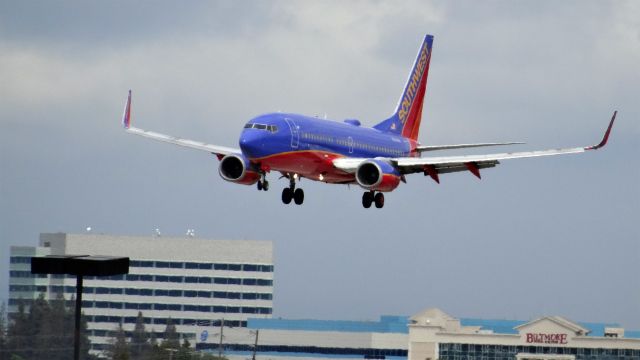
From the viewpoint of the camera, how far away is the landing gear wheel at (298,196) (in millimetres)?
101938

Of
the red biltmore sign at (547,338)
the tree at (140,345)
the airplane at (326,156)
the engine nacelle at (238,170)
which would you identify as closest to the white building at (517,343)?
the red biltmore sign at (547,338)

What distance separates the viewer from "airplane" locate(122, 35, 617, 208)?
95.1 metres

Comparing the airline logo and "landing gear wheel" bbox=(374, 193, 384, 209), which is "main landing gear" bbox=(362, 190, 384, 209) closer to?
"landing gear wheel" bbox=(374, 193, 384, 209)

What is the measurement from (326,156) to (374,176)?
342 centimetres

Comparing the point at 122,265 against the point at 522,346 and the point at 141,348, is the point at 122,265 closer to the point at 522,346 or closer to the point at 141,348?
the point at 141,348

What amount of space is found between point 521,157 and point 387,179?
991 centimetres

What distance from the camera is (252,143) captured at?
93.7m

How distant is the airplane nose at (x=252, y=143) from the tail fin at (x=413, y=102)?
22496mm

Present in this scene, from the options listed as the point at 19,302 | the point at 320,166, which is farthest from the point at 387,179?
the point at 19,302

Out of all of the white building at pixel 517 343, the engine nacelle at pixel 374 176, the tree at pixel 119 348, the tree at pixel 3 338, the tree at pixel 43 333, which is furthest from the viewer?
the white building at pixel 517 343

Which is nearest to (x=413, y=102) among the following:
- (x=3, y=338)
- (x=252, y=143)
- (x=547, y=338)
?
(x=252, y=143)

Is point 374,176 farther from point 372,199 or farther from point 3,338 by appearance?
point 3,338

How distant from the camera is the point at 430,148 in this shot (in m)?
→ 111

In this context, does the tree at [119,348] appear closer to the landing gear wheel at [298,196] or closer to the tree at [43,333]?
the tree at [43,333]
